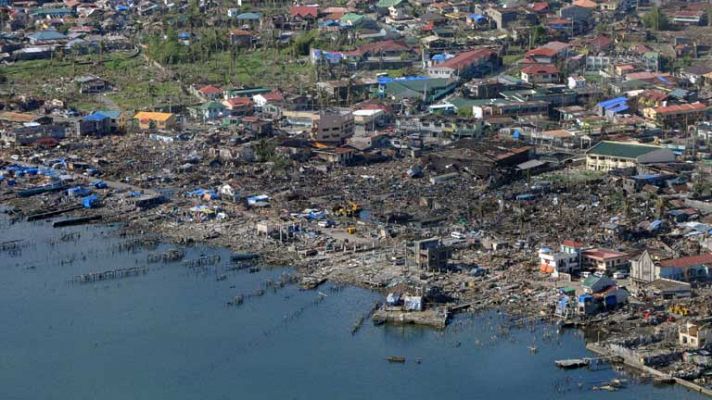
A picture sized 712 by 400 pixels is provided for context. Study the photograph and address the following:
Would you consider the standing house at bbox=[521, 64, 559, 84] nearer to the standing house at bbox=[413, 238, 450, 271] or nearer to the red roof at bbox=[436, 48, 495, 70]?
the red roof at bbox=[436, 48, 495, 70]

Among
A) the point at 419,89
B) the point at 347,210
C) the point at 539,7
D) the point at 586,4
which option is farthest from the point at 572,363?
the point at 586,4

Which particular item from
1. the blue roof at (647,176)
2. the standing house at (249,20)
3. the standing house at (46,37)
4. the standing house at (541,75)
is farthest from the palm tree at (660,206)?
the standing house at (46,37)

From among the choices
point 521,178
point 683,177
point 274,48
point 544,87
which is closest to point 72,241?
point 521,178

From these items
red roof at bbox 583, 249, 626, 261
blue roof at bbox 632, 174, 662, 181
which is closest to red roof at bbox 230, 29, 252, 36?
blue roof at bbox 632, 174, 662, 181

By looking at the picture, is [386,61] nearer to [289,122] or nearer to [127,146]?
[289,122]

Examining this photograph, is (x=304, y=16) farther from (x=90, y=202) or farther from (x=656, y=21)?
(x=90, y=202)
